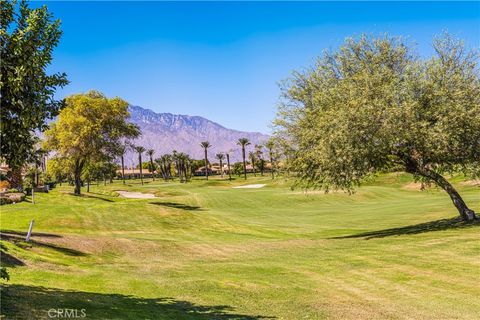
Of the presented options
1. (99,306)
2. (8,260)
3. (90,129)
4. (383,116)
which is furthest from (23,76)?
(90,129)

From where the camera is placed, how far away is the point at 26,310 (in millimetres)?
12062

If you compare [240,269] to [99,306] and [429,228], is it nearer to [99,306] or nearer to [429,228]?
[99,306]

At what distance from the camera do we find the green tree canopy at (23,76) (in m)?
11.1

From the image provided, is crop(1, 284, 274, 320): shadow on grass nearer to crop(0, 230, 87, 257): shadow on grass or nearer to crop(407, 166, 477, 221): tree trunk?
crop(0, 230, 87, 257): shadow on grass

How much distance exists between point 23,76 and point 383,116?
2265 cm

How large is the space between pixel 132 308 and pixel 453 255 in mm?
16951

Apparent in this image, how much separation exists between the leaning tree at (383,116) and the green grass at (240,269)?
490 centimetres

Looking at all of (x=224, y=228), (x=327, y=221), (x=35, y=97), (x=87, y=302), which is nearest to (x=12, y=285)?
(x=87, y=302)

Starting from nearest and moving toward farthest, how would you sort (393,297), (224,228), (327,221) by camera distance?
(393,297) → (224,228) → (327,221)

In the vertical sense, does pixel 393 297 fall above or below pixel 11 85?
below

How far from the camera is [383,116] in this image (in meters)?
28.6

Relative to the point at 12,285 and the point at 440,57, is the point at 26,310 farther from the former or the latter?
the point at 440,57

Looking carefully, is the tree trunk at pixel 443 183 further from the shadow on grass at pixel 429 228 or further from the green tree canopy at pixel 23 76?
the green tree canopy at pixel 23 76

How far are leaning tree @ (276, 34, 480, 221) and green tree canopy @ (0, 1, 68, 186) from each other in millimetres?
19859
